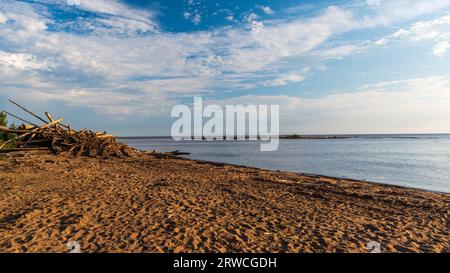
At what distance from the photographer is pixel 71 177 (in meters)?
12.9

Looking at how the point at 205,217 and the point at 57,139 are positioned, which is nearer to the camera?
the point at 205,217

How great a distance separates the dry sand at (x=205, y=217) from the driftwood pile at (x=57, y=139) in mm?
9257

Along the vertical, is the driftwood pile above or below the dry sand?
above

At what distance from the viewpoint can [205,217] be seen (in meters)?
7.79

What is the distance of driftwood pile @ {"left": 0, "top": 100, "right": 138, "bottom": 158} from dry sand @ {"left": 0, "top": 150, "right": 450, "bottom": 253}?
Result: 926cm

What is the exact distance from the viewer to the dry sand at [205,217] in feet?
19.5

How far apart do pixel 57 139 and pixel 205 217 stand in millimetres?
19349

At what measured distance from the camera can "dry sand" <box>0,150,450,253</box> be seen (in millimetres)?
5945

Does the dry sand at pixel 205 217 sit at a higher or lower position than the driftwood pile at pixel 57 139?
lower

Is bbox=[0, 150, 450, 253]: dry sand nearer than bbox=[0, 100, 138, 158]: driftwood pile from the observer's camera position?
Yes

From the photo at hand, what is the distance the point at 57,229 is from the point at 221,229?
367 cm
